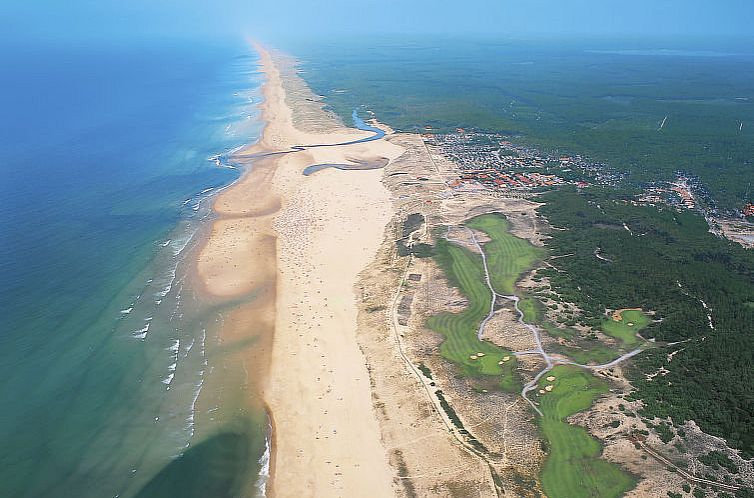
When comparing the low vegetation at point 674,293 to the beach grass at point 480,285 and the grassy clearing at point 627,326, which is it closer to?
the grassy clearing at point 627,326

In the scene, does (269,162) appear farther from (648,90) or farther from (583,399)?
(648,90)

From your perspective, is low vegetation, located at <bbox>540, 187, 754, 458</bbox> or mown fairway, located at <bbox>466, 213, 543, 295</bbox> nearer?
low vegetation, located at <bbox>540, 187, 754, 458</bbox>

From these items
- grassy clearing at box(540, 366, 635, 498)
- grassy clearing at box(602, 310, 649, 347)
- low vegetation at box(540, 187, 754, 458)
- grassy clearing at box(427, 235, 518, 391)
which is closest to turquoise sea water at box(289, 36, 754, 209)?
low vegetation at box(540, 187, 754, 458)

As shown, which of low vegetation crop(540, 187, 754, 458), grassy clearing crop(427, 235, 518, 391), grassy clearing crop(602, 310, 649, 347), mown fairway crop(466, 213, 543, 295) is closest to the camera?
low vegetation crop(540, 187, 754, 458)

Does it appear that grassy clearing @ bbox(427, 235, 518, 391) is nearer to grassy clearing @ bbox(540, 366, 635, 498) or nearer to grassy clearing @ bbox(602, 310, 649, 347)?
grassy clearing @ bbox(540, 366, 635, 498)

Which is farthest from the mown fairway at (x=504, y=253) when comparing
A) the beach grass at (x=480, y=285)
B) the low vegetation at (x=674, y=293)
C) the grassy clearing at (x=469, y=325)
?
the low vegetation at (x=674, y=293)

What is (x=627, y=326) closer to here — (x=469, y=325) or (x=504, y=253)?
(x=469, y=325)

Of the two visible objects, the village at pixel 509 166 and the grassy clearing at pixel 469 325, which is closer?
the grassy clearing at pixel 469 325
